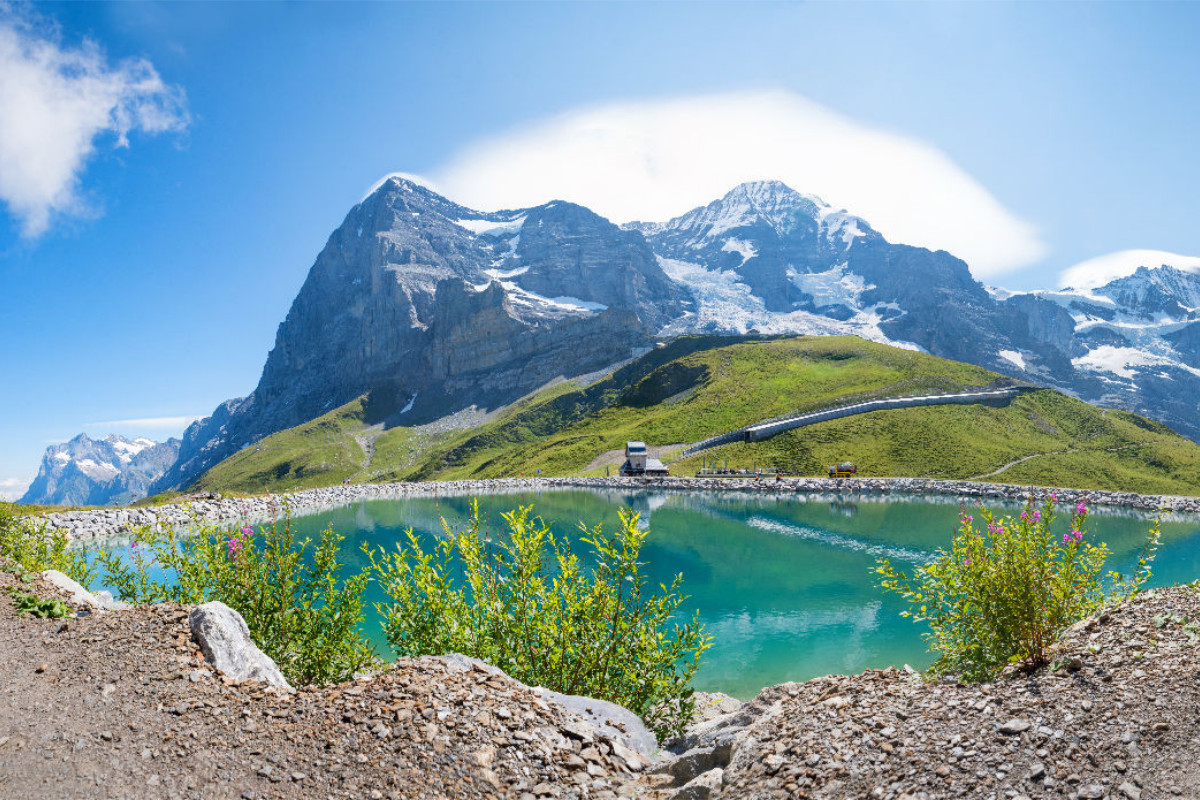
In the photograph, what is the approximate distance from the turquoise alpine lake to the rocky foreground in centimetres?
390

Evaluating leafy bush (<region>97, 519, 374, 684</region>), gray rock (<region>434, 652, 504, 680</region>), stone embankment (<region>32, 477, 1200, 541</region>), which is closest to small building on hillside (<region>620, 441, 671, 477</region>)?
stone embankment (<region>32, 477, 1200, 541</region>)

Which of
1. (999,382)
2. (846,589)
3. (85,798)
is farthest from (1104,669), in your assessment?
(999,382)

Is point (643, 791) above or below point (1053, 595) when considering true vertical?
below

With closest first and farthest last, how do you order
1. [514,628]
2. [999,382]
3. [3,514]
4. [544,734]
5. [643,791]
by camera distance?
[643,791], [544,734], [514,628], [3,514], [999,382]

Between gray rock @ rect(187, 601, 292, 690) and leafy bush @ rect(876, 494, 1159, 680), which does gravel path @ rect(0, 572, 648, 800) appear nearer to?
gray rock @ rect(187, 601, 292, 690)

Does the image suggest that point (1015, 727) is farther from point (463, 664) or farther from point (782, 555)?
point (782, 555)

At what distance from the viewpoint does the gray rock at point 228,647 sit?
11.7 meters

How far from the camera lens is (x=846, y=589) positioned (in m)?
42.5

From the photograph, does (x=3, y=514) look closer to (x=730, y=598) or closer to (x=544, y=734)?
(x=544, y=734)

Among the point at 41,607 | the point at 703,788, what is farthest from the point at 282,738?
the point at 41,607

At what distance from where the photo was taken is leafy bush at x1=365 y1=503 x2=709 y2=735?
12.8m

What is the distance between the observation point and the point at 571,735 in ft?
30.9

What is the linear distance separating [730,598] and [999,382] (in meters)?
126

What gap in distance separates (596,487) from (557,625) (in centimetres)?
10185
